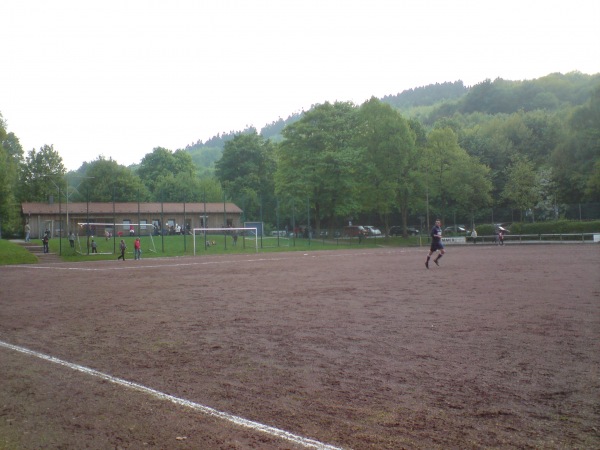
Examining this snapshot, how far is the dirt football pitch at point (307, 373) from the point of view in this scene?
4.48m

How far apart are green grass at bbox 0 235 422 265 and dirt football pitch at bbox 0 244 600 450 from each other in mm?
24902

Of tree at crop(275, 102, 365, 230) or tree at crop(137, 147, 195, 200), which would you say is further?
tree at crop(137, 147, 195, 200)

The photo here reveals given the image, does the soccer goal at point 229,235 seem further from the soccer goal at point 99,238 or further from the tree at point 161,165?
the tree at point 161,165

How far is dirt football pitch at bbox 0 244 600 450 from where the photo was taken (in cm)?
448

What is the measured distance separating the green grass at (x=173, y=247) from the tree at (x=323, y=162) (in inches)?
174

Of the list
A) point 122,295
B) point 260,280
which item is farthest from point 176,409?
point 260,280

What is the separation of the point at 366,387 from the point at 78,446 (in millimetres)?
2852

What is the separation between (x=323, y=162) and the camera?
55.7 metres

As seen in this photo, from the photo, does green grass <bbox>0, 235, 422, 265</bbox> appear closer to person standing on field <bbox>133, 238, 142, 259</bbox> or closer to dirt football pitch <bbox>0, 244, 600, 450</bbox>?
person standing on field <bbox>133, 238, 142, 259</bbox>

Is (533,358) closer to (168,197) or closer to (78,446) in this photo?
(78,446)

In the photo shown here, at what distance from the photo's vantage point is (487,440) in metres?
4.27

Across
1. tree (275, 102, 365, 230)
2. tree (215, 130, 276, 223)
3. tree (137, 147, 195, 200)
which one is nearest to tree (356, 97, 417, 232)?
Result: tree (275, 102, 365, 230)

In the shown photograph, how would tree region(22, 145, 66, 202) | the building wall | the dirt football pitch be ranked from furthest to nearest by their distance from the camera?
1. tree region(22, 145, 66, 202)
2. the building wall
3. the dirt football pitch

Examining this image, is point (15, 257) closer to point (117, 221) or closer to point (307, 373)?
point (117, 221)
